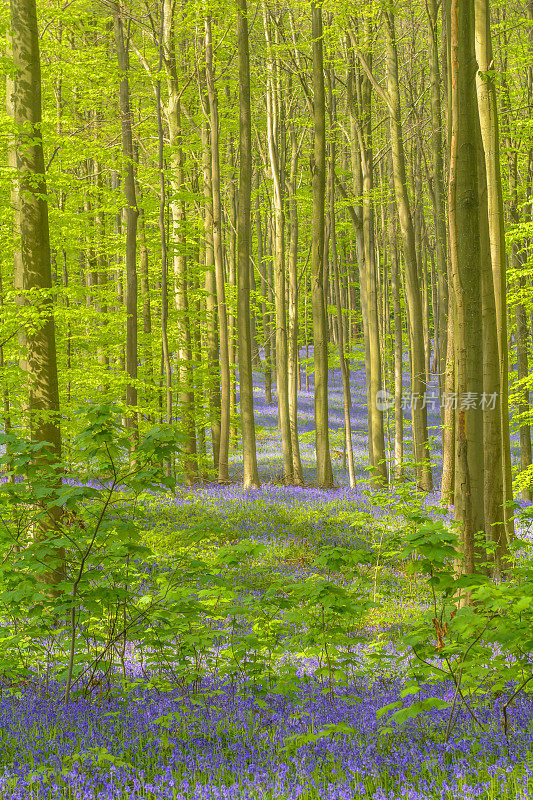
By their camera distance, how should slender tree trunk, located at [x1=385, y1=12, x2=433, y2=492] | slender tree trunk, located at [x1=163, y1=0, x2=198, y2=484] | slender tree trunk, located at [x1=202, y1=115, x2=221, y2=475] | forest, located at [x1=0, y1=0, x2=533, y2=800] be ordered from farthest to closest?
slender tree trunk, located at [x1=202, y1=115, x2=221, y2=475] < slender tree trunk, located at [x1=163, y1=0, x2=198, y2=484] < slender tree trunk, located at [x1=385, y1=12, x2=433, y2=492] < forest, located at [x1=0, y1=0, x2=533, y2=800]

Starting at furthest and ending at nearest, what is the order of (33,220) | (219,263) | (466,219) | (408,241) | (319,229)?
(219,263) → (408,241) → (319,229) → (33,220) → (466,219)

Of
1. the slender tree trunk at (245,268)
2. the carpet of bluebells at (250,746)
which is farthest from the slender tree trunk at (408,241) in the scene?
the carpet of bluebells at (250,746)

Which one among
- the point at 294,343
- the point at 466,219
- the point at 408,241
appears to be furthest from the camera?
the point at 294,343

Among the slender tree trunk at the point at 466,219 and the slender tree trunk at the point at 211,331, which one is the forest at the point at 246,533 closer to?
the slender tree trunk at the point at 466,219

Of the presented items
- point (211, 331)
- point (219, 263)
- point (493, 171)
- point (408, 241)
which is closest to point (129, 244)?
point (219, 263)

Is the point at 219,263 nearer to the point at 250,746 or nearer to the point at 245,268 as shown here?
the point at 245,268

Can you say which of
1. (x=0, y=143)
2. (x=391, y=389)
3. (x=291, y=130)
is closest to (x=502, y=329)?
(x=0, y=143)

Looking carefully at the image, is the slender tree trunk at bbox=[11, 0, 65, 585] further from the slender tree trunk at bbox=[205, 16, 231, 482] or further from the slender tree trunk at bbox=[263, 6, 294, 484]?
the slender tree trunk at bbox=[263, 6, 294, 484]

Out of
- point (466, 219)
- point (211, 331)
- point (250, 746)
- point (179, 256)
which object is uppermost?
point (179, 256)

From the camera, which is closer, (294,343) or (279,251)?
(294,343)

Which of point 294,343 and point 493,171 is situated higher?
point 493,171

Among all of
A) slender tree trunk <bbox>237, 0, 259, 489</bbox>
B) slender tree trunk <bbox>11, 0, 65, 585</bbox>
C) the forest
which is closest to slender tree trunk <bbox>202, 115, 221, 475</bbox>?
the forest

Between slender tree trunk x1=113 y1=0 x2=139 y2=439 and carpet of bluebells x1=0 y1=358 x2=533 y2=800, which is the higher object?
slender tree trunk x1=113 y1=0 x2=139 y2=439

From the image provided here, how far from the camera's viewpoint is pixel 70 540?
458cm
